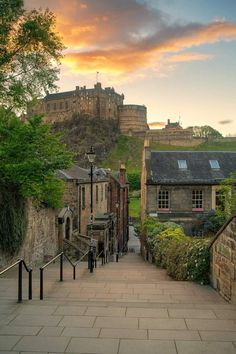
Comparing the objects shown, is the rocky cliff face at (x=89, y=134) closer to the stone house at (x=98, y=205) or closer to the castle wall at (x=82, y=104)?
the castle wall at (x=82, y=104)

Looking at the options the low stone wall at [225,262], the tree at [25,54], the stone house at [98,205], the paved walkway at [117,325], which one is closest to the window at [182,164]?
the stone house at [98,205]

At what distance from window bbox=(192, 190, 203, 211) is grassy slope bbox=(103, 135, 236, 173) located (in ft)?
273

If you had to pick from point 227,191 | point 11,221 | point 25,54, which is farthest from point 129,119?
point 11,221

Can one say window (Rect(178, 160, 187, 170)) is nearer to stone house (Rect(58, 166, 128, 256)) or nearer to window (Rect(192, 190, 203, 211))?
window (Rect(192, 190, 203, 211))

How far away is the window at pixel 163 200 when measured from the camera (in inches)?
1232

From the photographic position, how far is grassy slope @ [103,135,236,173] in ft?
392

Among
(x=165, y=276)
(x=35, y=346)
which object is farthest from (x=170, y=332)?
(x=165, y=276)

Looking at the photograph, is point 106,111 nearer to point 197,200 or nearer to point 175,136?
point 175,136

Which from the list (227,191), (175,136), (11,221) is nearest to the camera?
(11,221)

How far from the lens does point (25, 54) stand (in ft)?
61.5

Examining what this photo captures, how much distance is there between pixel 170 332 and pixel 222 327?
910mm

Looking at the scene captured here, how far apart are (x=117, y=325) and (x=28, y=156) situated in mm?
10127

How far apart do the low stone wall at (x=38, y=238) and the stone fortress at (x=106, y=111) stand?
105m

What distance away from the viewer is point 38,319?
637 cm
